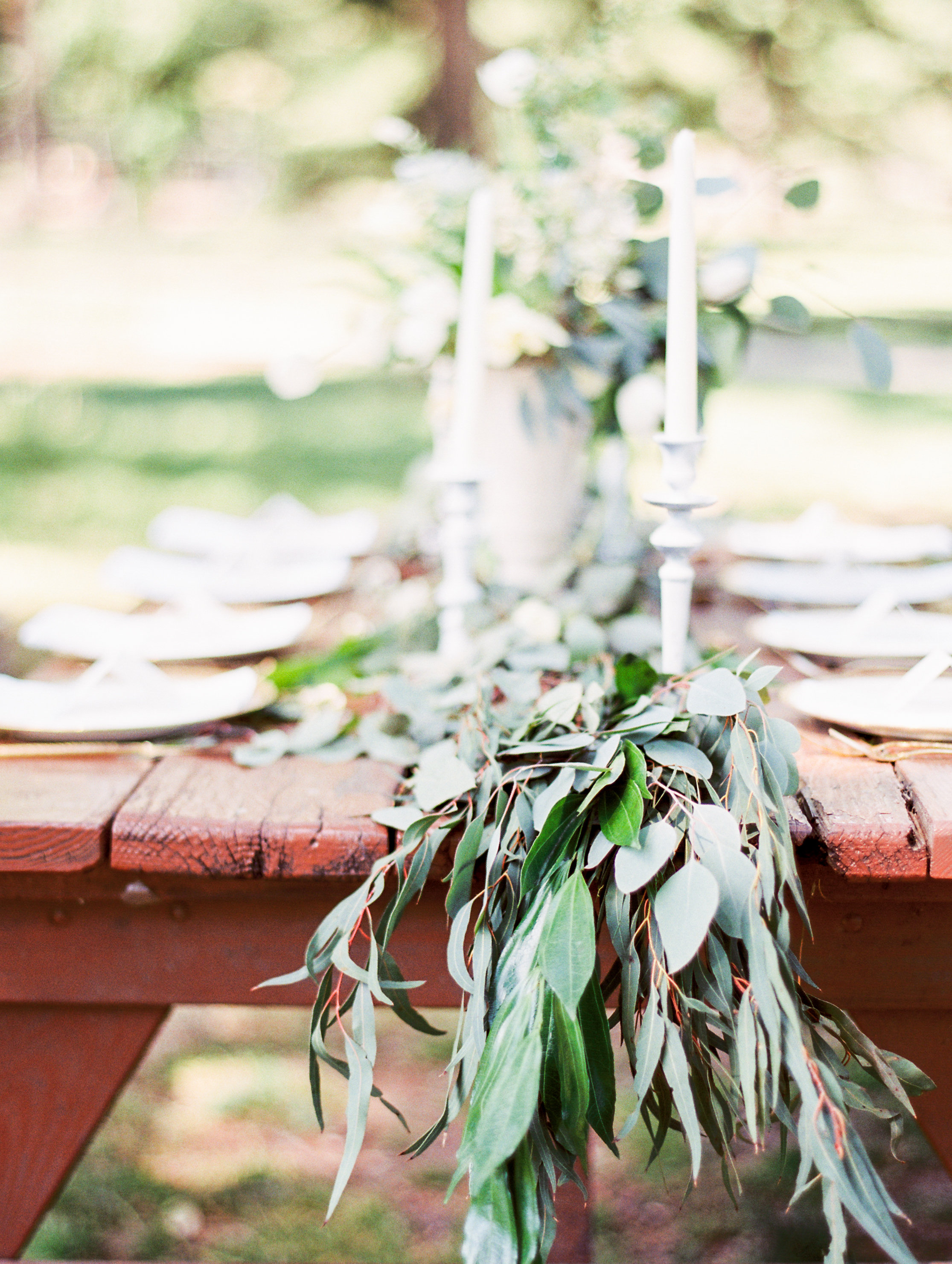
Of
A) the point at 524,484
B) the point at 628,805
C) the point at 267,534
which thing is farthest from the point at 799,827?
the point at 267,534

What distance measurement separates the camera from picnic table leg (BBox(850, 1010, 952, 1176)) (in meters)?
0.76

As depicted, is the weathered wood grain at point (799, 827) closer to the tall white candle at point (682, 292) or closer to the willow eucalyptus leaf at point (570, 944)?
the willow eucalyptus leaf at point (570, 944)

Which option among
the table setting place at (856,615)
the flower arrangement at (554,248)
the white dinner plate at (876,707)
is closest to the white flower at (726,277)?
the flower arrangement at (554,248)

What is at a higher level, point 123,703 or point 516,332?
point 516,332

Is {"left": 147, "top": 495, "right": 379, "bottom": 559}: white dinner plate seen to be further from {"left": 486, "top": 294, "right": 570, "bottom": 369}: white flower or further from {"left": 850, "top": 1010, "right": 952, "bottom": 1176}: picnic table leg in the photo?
{"left": 850, "top": 1010, "right": 952, "bottom": 1176}: picnic table leg

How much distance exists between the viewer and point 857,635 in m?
1.05

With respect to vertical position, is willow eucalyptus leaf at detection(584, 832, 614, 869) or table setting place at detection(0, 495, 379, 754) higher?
table setting place at detection(0, 495, 379, 754)

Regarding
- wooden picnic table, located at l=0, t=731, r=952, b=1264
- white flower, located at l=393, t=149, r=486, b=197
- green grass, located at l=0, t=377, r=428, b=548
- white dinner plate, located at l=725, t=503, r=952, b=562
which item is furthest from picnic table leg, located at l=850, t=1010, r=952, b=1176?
green grass, located at l=0, t=377, r=428, b=548

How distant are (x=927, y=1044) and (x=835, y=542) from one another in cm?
81

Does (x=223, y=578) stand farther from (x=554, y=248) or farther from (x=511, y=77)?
(x=511, y=77)

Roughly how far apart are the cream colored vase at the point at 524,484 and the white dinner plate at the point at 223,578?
217 mm

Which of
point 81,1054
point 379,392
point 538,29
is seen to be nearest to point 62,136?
point 538,29

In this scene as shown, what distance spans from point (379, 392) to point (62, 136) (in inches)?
348

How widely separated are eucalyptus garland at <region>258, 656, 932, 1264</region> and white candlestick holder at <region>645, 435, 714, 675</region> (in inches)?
5.8
